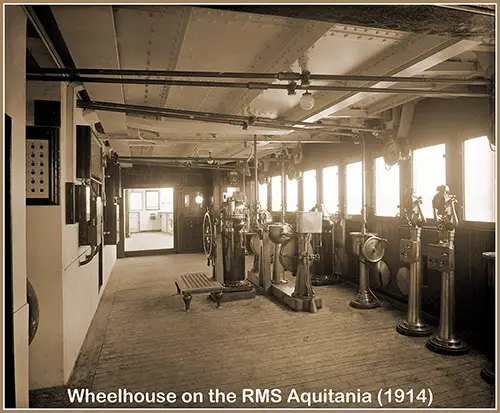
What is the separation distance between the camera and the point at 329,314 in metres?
4.55

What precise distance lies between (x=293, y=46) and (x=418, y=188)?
→ 9.90 feet

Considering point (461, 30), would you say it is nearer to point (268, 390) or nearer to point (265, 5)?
point (265, 5)

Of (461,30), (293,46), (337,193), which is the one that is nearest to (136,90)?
(293,46)

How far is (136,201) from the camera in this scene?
17.6m

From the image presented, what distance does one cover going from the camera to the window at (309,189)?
769 cm

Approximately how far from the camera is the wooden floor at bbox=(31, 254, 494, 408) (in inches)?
108

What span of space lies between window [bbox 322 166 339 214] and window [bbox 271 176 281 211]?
Answer: 8.52 feet

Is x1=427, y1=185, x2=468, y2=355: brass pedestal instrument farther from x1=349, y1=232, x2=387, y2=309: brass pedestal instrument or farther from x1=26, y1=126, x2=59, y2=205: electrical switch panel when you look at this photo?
x1=26, y1=126, x2=59, y2=205: electrical switch panel

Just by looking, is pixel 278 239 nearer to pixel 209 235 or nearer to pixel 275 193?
pixel 209 235

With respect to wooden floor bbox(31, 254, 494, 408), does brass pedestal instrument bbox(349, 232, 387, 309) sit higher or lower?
higher

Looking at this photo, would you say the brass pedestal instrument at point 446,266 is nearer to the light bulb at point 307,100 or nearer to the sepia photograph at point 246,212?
the sepia photograph at point 246,212

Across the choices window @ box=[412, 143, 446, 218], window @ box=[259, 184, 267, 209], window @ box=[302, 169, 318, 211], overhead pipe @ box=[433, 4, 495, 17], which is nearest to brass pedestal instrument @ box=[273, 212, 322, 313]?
window @ box=[412, 143, 446, 218]

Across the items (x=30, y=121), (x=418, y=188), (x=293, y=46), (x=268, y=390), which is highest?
(x=293, y=46)

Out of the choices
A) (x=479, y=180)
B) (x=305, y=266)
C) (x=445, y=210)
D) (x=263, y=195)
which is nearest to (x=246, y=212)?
(x=305, y=266)
